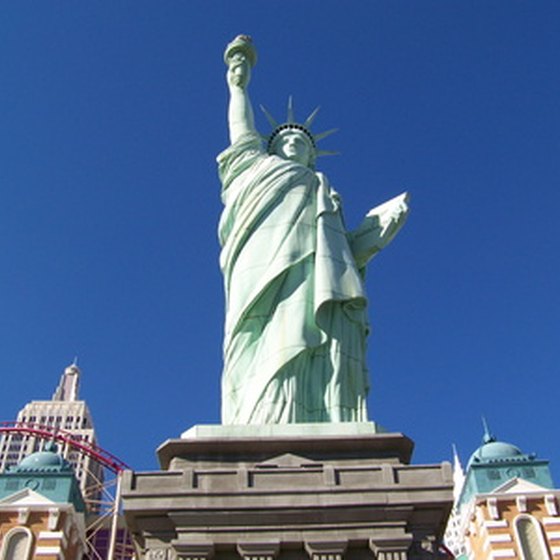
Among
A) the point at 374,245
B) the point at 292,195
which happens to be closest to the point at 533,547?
the point at 374,245

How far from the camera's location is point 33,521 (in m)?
18.3

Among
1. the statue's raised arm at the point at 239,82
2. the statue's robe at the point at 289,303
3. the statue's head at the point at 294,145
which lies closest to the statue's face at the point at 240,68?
the statue's raised arm at the point at 239,82

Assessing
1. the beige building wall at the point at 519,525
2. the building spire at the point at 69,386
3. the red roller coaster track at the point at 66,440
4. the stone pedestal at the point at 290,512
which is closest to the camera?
the stone pedestal at the point at 290,512

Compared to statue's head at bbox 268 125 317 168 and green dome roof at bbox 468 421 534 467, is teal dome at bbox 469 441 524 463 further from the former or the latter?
statue's head at bbox 268 125 317 168

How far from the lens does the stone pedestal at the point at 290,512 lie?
32.0 ft

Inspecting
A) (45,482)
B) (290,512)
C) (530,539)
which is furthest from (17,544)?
(530,539)

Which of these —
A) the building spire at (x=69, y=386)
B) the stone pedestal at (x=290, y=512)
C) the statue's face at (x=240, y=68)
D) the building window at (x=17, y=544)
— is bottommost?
the stone pedestal at (x=290, y=512)

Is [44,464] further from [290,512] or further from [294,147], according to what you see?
[290,512]

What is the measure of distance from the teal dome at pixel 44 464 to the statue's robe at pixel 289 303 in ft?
23.4

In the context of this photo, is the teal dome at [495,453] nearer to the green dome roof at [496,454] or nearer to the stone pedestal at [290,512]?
the green dome roof at [496,454]

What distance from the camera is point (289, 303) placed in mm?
14836

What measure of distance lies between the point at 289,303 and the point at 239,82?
733 cm

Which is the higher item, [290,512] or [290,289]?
[290,289]

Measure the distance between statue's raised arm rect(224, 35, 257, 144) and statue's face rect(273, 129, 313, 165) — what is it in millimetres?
795
